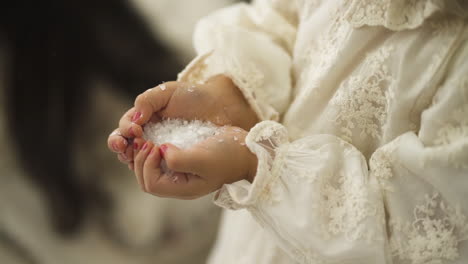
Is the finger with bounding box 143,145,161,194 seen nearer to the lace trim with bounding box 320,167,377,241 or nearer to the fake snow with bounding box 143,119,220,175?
the fake snow with bounding box 143,119,220,175

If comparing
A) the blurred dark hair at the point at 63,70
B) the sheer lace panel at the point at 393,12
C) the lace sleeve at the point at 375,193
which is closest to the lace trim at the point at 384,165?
the lace sleeve at the point at 375,193

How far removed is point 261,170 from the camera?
347mm

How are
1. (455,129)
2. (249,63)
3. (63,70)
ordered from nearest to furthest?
(455,129) → (249,63) → (63,70)

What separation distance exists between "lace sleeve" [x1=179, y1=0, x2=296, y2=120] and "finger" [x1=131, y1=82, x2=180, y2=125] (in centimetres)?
7

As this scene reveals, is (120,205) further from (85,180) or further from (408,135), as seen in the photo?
(408,135)

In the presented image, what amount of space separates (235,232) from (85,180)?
551 millimetres

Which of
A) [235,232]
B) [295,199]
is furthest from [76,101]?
[295,199]

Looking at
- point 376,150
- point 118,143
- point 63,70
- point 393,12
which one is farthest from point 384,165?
point 63,70

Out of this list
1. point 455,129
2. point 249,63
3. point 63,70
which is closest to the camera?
point 455,129

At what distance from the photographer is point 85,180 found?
37.7 inches

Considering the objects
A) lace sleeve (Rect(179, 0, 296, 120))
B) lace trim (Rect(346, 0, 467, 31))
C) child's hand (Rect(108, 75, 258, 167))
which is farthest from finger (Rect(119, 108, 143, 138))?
lace trim (Rect(346, 0, 467, 31))

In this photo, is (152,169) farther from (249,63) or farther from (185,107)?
Answer: (249,63)

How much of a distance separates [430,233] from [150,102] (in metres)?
0.28

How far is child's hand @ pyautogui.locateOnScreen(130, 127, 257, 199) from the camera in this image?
1.10 feet
